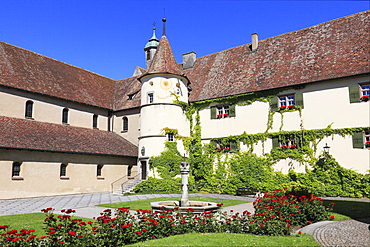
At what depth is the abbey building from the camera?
71.0 feet

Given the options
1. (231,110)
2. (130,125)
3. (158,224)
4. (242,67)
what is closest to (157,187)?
(130,125)

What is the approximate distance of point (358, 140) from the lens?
20594mm

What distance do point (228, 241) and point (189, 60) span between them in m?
27.6

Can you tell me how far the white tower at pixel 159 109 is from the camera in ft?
92.5

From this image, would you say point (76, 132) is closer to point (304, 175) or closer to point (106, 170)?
point (106, 170)

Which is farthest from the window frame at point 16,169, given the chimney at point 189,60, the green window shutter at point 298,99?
the green window shutter at point 298,99

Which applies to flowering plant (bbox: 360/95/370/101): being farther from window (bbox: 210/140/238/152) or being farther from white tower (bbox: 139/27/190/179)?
white tower (bbox: 139/27/190/179)

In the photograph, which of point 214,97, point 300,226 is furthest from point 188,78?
point 300,226

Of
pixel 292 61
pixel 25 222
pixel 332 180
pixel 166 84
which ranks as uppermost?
pixel 292 61

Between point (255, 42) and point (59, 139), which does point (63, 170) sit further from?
point (255, 42)

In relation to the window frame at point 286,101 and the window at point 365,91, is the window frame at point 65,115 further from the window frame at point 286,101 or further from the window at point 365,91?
the window at point 365,91

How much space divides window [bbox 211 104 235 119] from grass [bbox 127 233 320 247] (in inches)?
719

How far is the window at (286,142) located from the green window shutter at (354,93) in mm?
4611

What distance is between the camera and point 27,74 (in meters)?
26.9
